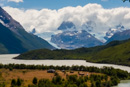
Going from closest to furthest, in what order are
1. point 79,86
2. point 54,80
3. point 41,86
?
point 41,86, point 79,86, point 54,80

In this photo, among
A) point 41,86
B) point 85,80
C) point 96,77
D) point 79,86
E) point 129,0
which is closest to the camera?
point 129,0

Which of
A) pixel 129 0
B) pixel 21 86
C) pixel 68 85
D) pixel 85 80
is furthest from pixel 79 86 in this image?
pixel 129 0

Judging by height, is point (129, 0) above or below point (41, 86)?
above

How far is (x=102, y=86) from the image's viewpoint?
165375 millimetres

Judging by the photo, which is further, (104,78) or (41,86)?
(104,78)

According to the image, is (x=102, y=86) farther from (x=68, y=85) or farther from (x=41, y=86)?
(x=41, y=86)

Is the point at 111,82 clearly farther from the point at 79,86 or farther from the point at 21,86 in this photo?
the point at 21,86

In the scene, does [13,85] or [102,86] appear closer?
[13,85]

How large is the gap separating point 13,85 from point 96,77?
208 feet

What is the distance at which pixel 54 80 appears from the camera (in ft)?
524

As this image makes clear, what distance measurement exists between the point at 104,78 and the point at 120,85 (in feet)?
44.2

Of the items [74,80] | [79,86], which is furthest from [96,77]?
[79,86]

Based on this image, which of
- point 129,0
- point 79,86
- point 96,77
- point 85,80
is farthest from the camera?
point 96,77

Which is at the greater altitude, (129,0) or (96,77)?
(129,0)
